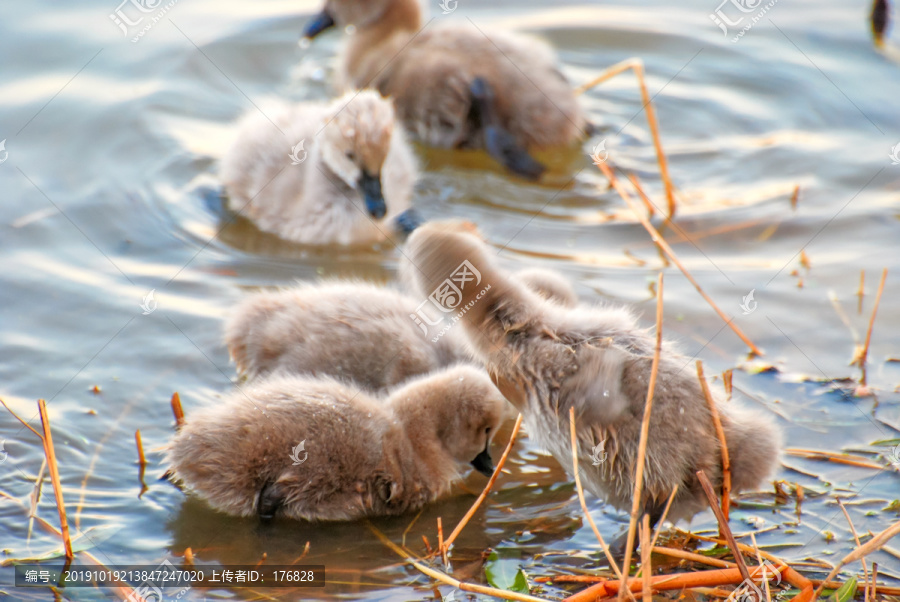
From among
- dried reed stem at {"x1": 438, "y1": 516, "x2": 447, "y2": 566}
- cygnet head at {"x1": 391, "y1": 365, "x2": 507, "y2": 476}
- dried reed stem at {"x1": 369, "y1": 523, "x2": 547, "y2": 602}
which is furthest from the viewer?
cygnet head at {"x1": 391, "y1": 365, "x2": 507, "y2": 476}

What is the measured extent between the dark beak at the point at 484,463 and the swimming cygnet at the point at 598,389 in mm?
373

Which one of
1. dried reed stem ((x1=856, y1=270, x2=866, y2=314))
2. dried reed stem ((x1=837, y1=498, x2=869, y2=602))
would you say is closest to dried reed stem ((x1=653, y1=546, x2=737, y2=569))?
dried reed stem ((x1=837, y1=498, x2=869, y2=602))

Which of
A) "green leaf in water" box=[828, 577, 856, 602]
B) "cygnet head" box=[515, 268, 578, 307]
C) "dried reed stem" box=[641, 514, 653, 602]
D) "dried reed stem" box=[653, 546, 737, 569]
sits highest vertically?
"cygnet head" box=[515, 268, 578, 307]

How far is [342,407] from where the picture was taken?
317cm

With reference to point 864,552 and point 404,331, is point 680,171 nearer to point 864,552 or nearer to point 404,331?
point 404,331

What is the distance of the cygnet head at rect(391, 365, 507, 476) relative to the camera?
329cm

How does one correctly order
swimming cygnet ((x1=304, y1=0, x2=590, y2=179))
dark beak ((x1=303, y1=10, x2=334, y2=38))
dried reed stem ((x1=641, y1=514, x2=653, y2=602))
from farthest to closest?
dark beak ((x1=303, y1=10, x2=334, y2=38)) → swimming cygnet ((x1=304, y1=0, x2=590, y2=179)) → dried reed stem ((x1=641, y1=514, x2=653, y2=602))

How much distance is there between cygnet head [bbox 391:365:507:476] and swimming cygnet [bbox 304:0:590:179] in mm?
2370

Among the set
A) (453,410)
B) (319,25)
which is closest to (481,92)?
(319,25)

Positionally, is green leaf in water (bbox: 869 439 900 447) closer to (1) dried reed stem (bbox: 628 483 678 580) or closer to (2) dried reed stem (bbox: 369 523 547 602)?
(1) dried reed stem (bbox: 628 483 678 580)

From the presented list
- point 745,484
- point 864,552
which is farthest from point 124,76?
point 864,552

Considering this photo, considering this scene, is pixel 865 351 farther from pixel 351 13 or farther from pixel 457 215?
pixel 351 13

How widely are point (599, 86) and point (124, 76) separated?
3192 millimetres

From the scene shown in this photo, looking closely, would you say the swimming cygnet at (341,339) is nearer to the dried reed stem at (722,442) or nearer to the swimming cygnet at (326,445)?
the swimming cygnet at (326,445)
